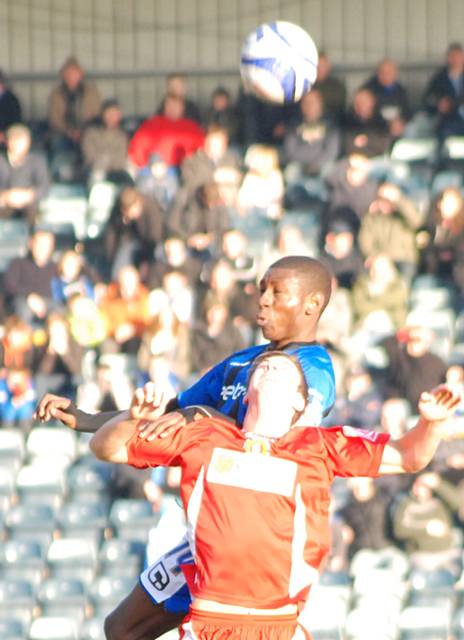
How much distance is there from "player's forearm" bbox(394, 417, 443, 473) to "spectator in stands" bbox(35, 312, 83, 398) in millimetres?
8589

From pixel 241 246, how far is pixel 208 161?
1.61 meters

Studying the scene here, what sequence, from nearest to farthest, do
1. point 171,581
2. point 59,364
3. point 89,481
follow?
point 171,581
point 89,481
point 59,364

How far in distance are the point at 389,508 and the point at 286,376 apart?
7.05 metres

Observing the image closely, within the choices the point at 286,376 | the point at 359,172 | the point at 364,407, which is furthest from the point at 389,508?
the point at 286,376

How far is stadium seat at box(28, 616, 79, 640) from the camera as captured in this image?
13500 millimetres

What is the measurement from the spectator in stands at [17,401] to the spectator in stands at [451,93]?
17.1 feet

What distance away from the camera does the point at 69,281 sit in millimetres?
16500

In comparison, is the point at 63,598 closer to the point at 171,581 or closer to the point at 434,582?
the point at 434,582

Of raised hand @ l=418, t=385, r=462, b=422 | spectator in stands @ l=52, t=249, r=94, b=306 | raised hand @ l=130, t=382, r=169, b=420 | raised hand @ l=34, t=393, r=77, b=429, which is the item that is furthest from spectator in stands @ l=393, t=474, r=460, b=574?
raised hand @ l=130, t=382, r=169, b=420

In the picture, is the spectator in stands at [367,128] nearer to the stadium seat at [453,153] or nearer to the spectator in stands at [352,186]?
the stadium seat at [453,153]

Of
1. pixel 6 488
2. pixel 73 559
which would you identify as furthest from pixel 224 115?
pixel 73 559

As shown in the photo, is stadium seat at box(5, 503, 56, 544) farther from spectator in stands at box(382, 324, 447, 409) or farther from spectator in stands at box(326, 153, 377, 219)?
spectator in stands at box(326, 153, 377, 219)

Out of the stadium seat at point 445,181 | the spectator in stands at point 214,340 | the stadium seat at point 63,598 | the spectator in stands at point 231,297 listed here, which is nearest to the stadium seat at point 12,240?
the spectator in stands at point 231,297

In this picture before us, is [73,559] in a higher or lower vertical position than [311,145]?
lower
